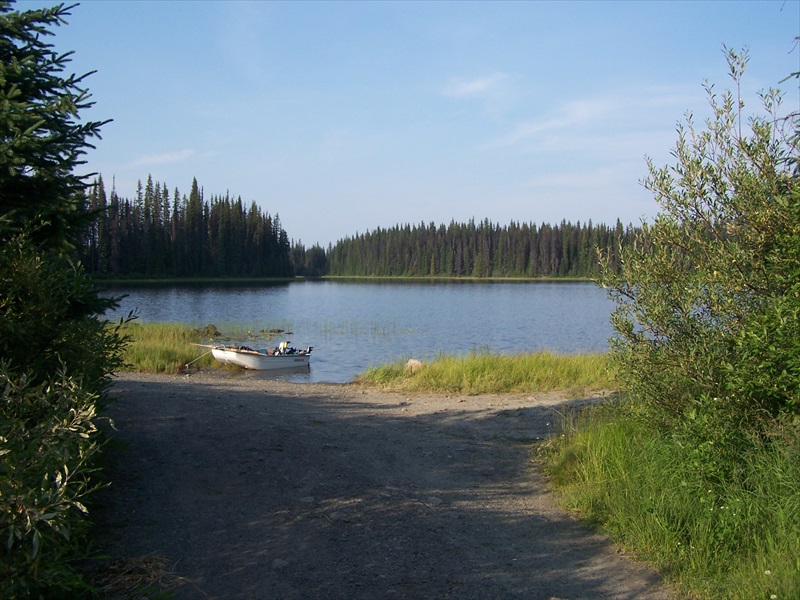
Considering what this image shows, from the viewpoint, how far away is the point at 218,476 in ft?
24.1

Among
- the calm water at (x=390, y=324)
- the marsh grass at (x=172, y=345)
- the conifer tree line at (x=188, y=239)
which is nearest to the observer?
the marsh grass at (x=172, y=345)

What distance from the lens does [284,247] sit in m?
128

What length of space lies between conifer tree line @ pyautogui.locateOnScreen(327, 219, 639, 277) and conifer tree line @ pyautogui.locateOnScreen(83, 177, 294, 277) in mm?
42308

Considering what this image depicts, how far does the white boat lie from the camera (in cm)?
2281

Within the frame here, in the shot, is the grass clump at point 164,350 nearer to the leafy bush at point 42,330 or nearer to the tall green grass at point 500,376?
the tall green grass at point 500,376

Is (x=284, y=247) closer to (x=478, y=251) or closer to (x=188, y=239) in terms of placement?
(x=188, y=239)

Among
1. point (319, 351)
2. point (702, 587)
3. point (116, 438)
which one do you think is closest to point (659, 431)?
point (702, 587)

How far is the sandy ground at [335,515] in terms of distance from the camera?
5.22 m

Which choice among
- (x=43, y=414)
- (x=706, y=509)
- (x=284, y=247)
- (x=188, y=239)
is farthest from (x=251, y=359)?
(x=284, y=247)

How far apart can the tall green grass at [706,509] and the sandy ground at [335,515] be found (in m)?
0.27

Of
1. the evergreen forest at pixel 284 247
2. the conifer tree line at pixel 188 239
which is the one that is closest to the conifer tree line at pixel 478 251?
the evergreen forest at pixel 284 247

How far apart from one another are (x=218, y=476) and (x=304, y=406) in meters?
4.90

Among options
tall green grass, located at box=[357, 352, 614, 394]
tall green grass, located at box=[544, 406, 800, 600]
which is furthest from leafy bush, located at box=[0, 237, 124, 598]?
tall green grass, located at box=[357, 352, 614, 394]

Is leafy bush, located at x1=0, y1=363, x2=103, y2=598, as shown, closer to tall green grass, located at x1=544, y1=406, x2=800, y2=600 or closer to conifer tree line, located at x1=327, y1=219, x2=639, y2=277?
tall green grass, located at x1=544, y1=406, x2=800, y2=600
